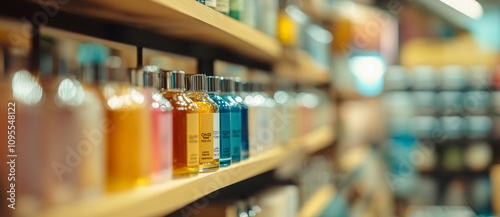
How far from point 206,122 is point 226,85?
0.29 m

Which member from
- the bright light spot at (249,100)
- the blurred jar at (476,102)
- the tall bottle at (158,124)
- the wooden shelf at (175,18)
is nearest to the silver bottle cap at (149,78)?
the tall bottle at (158,124)

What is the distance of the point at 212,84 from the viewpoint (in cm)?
133

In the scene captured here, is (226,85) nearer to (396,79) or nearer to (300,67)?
(300,67)

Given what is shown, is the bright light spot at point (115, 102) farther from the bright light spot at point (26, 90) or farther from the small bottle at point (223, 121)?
the small bottle at point (223, 121)

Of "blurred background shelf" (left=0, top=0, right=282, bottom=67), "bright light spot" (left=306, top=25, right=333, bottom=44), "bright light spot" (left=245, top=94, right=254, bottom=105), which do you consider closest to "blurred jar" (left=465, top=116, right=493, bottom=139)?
"bright light spot" (left=306, top=25, right=333, bottom=44)

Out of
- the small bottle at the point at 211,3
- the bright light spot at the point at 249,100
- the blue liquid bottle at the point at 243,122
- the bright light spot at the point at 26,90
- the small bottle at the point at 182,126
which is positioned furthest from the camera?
the bright light spot at the point at 249,100

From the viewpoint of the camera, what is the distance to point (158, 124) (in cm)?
94

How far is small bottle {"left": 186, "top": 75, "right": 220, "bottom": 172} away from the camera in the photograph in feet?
3.80

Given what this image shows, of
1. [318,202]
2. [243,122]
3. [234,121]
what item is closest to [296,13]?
[318,202]

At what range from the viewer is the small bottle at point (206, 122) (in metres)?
1.16

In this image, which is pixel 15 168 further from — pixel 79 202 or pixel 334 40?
pixel 334 40

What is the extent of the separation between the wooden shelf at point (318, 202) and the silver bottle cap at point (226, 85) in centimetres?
106

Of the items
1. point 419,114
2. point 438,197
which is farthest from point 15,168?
point 438,197

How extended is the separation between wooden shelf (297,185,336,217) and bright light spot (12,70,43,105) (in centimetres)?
183
